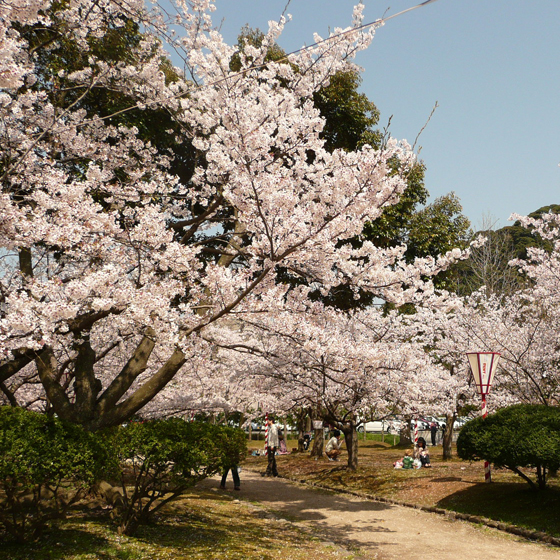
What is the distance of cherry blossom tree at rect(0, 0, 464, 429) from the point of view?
229 inches

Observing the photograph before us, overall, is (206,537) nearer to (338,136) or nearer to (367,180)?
(367,180)

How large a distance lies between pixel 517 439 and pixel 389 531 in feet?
9.38

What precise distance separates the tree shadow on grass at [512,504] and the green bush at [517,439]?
0.44 meters

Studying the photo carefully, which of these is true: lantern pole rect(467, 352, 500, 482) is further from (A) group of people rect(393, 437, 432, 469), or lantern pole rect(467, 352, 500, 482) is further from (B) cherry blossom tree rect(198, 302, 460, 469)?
(A) group of people rect(393, 437, 432, 469)

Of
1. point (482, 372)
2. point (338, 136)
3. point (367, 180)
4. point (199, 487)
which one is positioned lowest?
point (199, 487)

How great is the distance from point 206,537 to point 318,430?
14.3m

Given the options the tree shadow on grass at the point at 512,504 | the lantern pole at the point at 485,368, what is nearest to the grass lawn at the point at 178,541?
the tree shadow on grass at the point at 512,504

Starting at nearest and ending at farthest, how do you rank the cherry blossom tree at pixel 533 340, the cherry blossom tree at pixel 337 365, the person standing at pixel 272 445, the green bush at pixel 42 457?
the green bush at pixel 42 457 < the cherry blossom tree at pixel 337 365 < the cherry blossom tree at pixel 533 340 < the person standing at pixel 272 445

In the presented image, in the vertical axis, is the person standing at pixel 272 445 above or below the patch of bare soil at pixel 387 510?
above

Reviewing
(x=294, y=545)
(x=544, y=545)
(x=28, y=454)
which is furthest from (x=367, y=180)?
(x=544, y=545)

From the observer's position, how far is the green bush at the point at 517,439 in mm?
8586

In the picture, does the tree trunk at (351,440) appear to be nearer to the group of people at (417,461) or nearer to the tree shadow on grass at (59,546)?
the group of people at (417,461)

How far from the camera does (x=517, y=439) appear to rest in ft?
29.4

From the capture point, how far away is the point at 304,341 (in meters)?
7.03
